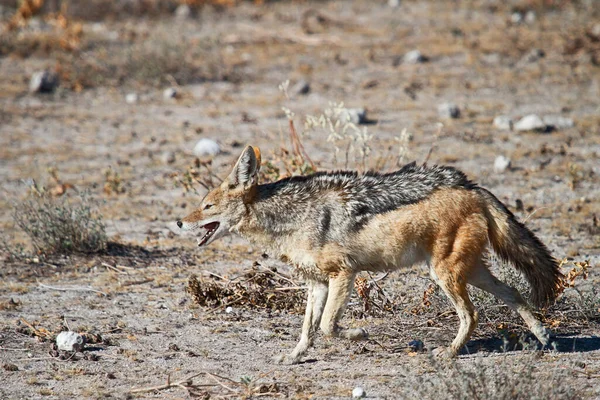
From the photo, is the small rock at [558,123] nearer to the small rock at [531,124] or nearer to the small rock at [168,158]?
the small rock at [531,124]

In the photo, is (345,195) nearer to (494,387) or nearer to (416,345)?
Answer: (416,345)

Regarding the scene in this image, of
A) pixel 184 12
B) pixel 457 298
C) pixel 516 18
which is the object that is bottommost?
pixel 457 298

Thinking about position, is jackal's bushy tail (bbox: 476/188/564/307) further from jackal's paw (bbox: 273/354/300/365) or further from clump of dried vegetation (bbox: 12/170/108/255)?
clump of dried vegetation (bbox: 12/170/108/255)

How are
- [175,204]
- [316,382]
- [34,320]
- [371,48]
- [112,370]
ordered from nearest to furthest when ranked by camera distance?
[316,382]
[112,370]
[34,320]
[175,204]
[371,48]

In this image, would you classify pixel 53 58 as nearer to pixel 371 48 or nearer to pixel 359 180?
pixel 371 48

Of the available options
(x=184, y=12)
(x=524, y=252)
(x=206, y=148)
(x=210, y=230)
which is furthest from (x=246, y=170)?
(x=184, y=12)

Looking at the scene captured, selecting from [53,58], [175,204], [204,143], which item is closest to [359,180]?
[175,204]

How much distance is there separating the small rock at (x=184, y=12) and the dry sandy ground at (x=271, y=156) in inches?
11.0

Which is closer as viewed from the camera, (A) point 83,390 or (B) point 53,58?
(A) point 83,390

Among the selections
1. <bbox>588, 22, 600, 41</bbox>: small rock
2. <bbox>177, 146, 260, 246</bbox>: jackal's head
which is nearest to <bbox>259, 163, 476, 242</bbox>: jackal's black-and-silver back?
<bbox>177, 146, 260, 246</bbox>: jackal's head

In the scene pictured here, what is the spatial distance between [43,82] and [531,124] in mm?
8535

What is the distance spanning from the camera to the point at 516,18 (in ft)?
53.7

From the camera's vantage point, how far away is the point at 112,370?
627 centimetres

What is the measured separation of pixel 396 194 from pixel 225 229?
4.56ft
